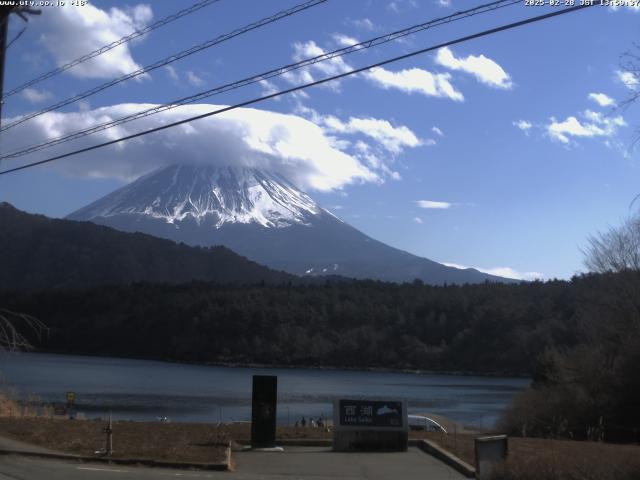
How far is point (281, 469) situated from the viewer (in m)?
14.8

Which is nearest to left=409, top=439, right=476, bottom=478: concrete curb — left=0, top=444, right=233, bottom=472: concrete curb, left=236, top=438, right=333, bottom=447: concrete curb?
left=236, top=438, right=333, bottom=447: concrete curb

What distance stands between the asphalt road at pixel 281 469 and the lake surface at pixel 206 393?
2418 cm

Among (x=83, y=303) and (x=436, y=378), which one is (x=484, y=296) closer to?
(x=436, y=378)

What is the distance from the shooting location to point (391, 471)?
14.8 metres

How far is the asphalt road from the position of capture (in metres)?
13.4

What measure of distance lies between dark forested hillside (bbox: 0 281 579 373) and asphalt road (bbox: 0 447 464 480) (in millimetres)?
119345

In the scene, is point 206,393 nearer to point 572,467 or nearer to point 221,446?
point 221,446

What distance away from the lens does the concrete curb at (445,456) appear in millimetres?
14574

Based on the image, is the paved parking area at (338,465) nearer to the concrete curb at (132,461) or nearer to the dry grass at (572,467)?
the concrete curb at (132,461)

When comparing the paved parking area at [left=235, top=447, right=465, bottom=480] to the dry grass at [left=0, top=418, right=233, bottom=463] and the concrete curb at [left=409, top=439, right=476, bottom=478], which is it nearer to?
the concrete curb at [left=409, top=439, right=476, bottom=478]

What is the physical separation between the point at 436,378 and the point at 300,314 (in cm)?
4273

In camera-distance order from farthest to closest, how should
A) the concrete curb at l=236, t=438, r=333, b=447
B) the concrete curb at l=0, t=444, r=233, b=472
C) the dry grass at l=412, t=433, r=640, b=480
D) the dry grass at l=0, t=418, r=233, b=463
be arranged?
1. the concrete curb at l=236, t=438, r=333, b=447
2. the dry grass at l=0, t=418, r=233, b=463
3. the concrete curb at l=0, t=444, r=233, b=472
4. the dry grass at l=412, t=433, r=640, b=480

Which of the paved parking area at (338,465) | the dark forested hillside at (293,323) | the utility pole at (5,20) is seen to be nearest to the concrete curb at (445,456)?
the paved parking area at (338,465)

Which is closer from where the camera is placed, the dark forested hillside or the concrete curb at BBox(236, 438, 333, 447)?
the concrete curb at BBox(236, 438, 333, 447)
